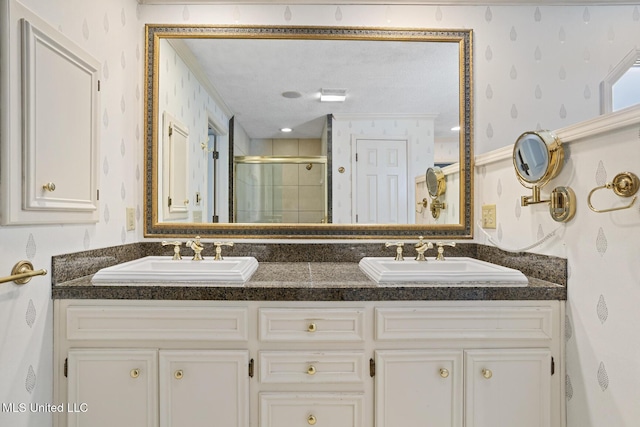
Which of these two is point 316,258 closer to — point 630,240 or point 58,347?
point 58,347

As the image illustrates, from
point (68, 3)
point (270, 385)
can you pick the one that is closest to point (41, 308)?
point (270, 385)

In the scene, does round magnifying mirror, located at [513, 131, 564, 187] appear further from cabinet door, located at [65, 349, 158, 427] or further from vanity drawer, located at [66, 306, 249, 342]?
cabinet door, located at [65, 349, 158, 427]

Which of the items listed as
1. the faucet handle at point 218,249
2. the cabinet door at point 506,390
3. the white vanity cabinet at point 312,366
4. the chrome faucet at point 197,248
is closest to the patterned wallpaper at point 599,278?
the cabinet door at point 506,390

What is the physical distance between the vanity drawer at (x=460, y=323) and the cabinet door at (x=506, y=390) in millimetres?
73

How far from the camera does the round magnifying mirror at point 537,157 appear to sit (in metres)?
1.26

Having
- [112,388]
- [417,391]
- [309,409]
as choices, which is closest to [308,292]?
[309,409]

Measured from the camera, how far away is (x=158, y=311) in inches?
Result: 49.1

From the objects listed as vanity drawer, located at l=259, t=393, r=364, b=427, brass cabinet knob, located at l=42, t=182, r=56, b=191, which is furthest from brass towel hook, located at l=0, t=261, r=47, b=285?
vanity drawer, located at l=259, t=393, r=364, b=427

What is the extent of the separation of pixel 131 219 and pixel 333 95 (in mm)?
1200

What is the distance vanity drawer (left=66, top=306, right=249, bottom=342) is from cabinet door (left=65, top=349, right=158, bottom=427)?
0.07 meters

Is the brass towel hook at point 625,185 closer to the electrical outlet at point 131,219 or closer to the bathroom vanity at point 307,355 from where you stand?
the bathroom vanity at point 307,355

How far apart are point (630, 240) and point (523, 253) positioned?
478 mm

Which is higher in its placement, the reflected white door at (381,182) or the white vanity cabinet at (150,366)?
the reflected white door at (381,182)

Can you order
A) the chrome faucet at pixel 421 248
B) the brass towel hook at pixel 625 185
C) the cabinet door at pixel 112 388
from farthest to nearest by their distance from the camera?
the chrome faucet at pixel 421 248 → the cabinet door at pixel 112 388 → the brass towel hook at pixel 625 185
